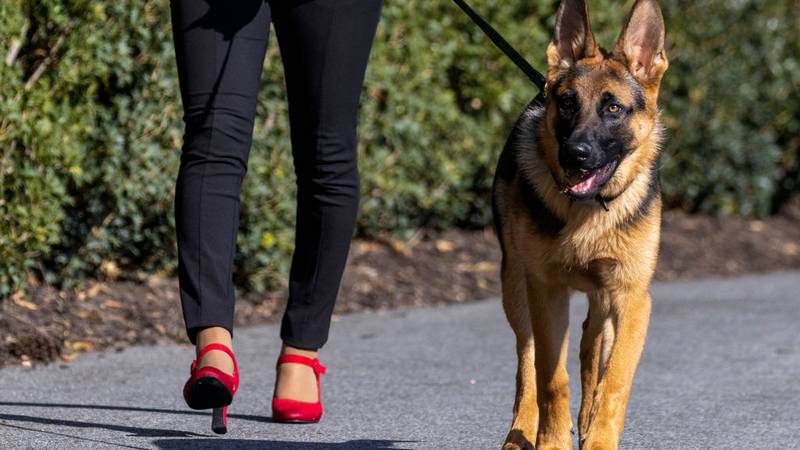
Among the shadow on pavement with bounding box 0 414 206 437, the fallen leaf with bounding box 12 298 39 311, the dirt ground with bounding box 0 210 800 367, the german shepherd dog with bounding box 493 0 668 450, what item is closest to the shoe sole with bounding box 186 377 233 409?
the shadow on pavement with bounding box 0 414 206 437

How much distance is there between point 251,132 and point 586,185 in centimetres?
110

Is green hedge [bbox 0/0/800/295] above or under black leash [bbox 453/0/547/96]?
under

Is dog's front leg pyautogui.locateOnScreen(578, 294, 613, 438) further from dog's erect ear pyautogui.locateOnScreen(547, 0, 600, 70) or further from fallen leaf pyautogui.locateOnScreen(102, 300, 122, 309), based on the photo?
fallen leaf pyautogui.locateOnScreen(102, 300, 122, 309)

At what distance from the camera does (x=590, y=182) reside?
4117 millimetres

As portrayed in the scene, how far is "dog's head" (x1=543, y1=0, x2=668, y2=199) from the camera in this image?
411cm

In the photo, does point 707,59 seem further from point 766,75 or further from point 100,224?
point 100,224

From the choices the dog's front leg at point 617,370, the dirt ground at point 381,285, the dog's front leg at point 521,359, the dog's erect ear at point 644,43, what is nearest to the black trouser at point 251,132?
the dog's front leg at point 521,359

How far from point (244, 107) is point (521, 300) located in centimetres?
115

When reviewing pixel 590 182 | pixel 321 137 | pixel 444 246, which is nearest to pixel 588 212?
pixel 590 182

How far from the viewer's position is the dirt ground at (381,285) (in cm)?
616

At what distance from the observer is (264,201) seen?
7250mm

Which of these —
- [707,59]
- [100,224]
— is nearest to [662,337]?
[100,224]

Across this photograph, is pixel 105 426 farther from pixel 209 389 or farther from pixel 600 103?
pixel 600 103

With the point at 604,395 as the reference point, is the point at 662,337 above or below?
below
